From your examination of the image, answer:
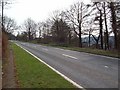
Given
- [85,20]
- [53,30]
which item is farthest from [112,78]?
[53,30]

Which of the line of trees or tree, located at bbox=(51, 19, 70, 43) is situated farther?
tree, located at bbox=(51, 19, 70, 43)

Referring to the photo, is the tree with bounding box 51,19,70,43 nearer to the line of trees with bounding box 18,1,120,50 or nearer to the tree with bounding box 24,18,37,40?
the line of trees with bounding box 18,1,120,50

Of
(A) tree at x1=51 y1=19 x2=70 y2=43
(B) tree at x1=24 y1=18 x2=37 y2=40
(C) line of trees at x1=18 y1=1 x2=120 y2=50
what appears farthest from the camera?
(B) tree at x1=24 y1=18 x2=37 y2=40

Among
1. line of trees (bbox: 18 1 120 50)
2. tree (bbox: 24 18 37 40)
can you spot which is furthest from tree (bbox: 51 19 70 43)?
tree (bbox: 24 18 37 40)

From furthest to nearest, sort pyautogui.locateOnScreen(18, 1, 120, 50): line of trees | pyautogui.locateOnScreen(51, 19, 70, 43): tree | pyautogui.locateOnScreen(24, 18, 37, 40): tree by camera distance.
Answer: pyautogui.locateOnScreen(24, 18, 37, 40): tree < pyautogui.locateOnScreen(51, 19, 70, 43): tree < pyautogui.locateOnScreen(18, 1, 120, 50): line of trees

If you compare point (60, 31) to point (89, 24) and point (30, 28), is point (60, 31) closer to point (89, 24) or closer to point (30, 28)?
point (89, 24)

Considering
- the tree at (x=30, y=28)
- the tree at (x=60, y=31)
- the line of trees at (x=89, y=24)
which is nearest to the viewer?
the line of trees at (x=89, y=24)

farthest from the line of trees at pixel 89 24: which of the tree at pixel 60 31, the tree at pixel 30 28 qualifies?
the tree at pixel 30 28

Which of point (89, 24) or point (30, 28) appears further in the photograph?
point (30, 28)

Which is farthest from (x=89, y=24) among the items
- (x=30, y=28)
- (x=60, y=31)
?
(x=30, y=28)

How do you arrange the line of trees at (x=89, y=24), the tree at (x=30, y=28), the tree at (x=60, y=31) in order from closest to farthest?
the line of trees at (x=89, y=24), the tree at (x=60, y=31), the tree at (x=30, y=28)

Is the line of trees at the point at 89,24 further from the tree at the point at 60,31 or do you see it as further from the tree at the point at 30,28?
the tree at the point at 30,28

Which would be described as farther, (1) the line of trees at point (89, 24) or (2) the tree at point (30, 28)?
(2) the tree at point (30, 28)

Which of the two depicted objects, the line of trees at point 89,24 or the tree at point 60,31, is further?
the tree at point 60,31
